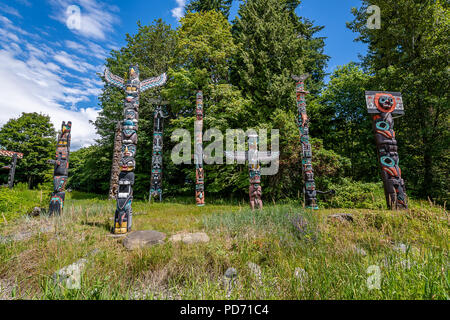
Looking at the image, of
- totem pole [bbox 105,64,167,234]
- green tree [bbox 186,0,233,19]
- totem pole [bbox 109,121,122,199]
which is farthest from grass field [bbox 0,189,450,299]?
green tree [bbox 186,0,233,19]

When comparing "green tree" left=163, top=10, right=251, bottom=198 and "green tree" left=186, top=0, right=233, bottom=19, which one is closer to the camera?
"green tree" left=163, top=10, right=251, bottom=198

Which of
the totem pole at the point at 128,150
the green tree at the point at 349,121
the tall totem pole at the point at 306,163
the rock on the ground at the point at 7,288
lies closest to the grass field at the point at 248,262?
the rock on the ground at the point at 7,288

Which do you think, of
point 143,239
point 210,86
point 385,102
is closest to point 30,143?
point 210,86

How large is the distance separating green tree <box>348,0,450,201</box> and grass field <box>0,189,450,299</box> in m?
9.87

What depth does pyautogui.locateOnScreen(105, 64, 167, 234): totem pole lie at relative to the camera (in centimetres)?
559

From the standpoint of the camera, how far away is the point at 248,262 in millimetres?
3471

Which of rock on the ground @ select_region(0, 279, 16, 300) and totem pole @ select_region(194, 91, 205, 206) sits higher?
totem pole @ select_region(194, 91, 205, 206)

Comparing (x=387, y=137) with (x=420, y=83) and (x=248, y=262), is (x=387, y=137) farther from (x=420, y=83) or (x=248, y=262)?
(x=248, y=262)

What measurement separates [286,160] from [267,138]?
1.80 meters

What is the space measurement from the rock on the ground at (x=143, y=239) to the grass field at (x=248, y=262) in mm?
228

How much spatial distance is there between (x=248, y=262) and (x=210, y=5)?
24.6 metres

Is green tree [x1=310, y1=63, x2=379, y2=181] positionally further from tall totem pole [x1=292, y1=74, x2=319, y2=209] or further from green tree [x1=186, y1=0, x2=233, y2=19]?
green tree [x1=186, y1=0, x2=233, y2=19]

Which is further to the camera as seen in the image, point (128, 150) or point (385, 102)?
point (385, 102)
